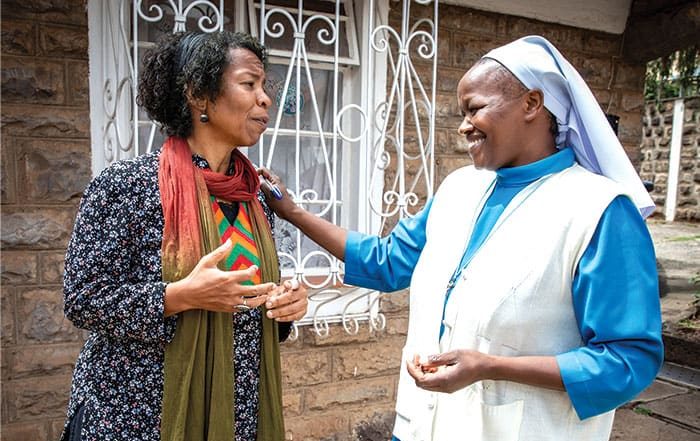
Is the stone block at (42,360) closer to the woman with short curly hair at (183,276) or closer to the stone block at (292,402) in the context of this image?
the stone block at (292,402)

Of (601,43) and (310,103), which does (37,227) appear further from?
(601,43)

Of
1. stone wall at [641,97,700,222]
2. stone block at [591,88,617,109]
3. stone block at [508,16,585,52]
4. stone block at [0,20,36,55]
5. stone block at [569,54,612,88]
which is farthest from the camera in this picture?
stone wall at [641,97,700,222]

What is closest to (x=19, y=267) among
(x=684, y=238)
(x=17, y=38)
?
(x=17, y=38)

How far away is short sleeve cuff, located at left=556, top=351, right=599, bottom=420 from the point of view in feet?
4.45

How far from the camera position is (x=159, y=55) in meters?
1.65

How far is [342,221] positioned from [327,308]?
0.54 m

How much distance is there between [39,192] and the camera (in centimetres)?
266

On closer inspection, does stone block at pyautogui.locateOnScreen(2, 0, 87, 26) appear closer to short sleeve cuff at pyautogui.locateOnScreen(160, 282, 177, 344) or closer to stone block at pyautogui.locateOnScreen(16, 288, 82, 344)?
stone block at pyautogui.locateOnScreen(16, 288, 82, 344)

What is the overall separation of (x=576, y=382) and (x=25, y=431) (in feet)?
8.34

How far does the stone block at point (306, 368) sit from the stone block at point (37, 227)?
1305mm

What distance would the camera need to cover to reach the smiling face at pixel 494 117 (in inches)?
59.2

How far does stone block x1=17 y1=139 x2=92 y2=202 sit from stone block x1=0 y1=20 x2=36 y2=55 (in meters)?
0.40

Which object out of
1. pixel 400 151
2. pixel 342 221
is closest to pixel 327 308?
pixel 342 221

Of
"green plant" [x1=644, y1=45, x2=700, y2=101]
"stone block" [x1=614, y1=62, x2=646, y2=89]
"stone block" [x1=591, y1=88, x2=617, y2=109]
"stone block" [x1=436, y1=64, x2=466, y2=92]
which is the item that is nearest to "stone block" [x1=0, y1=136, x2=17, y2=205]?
"stone block" [x1=436, y1=64, x2=466, y2=92]
